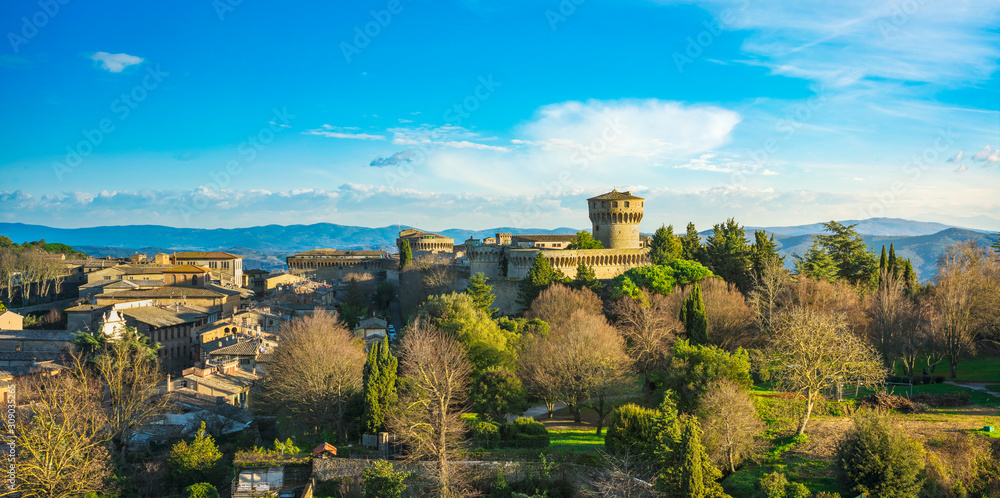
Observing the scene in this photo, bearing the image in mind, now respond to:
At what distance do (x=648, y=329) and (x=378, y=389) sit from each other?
1731cm

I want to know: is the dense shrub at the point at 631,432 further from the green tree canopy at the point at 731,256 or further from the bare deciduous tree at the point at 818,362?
the green tree canopy at the point at 731,256

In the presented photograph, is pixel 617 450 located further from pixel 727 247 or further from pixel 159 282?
pixel 159 282

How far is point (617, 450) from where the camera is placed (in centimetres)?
2358

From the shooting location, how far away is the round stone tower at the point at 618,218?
6284 cm

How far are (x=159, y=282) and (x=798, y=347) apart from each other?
66501 mm

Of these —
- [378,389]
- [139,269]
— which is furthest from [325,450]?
[139,269]

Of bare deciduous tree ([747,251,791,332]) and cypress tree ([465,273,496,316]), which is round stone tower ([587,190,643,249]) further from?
cypress tree ([465,273,496,316])

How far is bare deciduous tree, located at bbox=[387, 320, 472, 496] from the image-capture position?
24.3m

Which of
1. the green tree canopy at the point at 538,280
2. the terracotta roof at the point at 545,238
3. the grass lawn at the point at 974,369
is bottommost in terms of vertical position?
the grass lawn at the point at 974,369

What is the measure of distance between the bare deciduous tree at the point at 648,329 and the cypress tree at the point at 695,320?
1473 mm

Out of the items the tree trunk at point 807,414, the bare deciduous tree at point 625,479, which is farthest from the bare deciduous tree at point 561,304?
the bare deciduous tree at point 625,479

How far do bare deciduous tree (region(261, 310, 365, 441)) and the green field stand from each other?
10.3 m

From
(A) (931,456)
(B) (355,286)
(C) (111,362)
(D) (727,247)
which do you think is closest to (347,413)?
(C) (111,362)

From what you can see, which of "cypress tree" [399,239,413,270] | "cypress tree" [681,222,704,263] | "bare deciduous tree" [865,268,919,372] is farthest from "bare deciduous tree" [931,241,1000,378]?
"cypress tree" [399,239,413,270]
